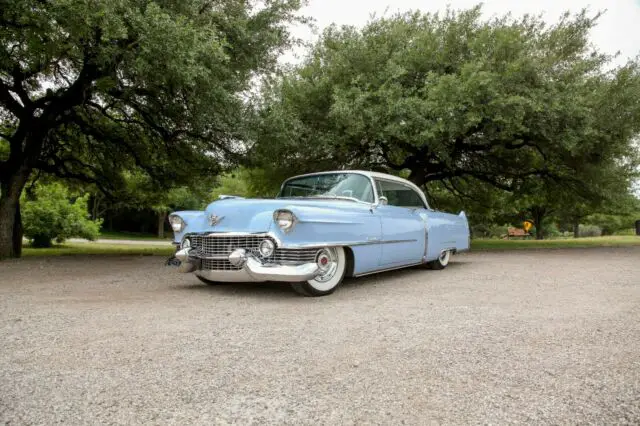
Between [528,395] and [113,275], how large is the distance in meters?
6.87

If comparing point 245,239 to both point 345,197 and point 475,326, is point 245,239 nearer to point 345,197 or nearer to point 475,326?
point 345,197

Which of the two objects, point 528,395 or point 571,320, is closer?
point 528,395

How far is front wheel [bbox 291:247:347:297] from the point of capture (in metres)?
4.92

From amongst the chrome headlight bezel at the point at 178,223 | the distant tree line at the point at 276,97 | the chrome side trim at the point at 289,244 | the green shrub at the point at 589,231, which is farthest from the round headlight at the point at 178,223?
the green shrub at the point at 589,231

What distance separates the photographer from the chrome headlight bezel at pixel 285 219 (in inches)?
184

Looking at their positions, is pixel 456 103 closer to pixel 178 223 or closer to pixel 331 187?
pixel 331 187

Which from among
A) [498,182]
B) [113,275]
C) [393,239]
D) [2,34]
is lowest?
[113,275]

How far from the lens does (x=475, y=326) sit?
11.7 ft

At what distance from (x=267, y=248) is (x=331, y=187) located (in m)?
1.83

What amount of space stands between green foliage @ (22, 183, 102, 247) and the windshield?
15.3 m

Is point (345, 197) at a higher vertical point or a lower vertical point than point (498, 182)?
lower

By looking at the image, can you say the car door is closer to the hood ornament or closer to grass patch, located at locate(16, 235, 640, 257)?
the hood ornament

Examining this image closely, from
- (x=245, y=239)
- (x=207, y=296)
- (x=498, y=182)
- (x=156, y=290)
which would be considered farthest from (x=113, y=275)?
(x=498, y=182)

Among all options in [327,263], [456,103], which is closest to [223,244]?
[327,263]
